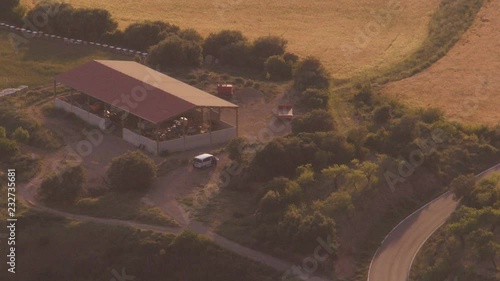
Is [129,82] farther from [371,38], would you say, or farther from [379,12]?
[379,12]

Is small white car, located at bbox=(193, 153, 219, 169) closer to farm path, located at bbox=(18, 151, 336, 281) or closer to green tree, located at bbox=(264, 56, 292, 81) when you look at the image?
farm path, located at bbox=(18, 151, 336, 281)

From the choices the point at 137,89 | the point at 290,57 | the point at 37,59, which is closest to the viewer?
the point at 137,89

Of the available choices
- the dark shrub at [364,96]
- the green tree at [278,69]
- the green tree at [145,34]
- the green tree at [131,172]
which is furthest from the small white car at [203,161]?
the green tree at [145,34]

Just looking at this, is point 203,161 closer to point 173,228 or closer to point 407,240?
point 173,228

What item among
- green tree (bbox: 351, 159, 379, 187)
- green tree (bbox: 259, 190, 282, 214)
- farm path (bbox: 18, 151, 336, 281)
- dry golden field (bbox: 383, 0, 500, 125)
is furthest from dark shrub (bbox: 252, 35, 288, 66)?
green tree (bbox: 259, 190, 282, 214)

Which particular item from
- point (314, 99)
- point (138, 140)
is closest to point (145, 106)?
point (138, 140)
